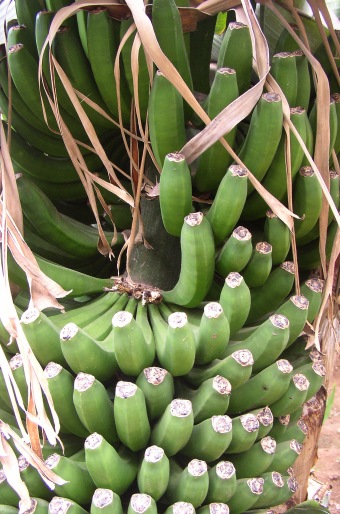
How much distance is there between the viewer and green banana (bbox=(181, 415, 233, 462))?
944mm

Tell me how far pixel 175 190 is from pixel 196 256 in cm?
12

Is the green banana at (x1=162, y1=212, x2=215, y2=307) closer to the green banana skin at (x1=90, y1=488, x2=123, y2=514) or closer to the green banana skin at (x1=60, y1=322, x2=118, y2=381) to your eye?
the green banana skin at (x1=60, y1=322, x2=118, y2=381)

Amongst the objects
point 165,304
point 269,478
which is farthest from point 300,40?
point 269,478

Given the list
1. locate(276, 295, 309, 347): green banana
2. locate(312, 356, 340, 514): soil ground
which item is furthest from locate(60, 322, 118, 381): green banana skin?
locate(312, 356, 340, 514): soil ground

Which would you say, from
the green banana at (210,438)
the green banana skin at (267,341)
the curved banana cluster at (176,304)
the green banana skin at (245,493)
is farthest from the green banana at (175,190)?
the green banana skin at (245,493)

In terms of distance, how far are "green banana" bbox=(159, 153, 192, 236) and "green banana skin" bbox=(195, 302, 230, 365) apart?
0.57 feet

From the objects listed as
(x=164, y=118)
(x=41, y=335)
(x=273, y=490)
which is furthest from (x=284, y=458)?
(x=164, y=118)

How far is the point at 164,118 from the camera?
41.2 inches

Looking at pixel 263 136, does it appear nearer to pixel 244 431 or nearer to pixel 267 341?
pixel 267 341

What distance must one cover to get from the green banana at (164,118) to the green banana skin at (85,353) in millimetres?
355

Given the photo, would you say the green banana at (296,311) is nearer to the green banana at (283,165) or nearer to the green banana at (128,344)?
the green banana at (283,165)

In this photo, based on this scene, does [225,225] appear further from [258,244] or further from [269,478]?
[269,478]

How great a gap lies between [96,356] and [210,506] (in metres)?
0.29

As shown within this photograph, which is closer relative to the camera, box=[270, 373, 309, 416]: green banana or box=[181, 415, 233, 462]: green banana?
box=[181, 415, 233, 462]: green banana
